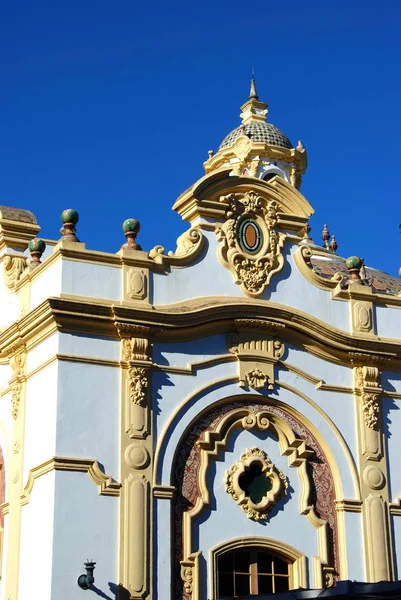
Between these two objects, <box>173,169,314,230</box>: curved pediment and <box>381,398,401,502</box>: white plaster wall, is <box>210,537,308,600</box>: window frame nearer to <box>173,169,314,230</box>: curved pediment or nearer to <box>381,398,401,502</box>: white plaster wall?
<box>381,398,401,502</box>: white plaster wall

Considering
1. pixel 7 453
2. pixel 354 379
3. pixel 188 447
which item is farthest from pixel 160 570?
pixel 354 379

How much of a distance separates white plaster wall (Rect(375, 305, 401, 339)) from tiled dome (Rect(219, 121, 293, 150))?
9653mm

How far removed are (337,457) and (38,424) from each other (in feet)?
20.5

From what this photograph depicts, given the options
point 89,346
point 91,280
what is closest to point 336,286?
point 91,280

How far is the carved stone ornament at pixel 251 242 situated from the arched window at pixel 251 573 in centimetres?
525

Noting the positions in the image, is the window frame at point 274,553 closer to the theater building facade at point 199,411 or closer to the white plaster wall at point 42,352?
the theater building facade at point 199,411

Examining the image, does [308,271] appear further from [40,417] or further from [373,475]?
[40,417]

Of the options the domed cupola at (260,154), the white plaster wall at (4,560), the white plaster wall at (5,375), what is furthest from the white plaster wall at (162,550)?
the domed cupola at (260,154)

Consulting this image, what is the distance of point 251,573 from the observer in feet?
78.1

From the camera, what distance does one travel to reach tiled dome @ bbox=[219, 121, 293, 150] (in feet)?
117

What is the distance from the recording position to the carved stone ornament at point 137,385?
920 inches

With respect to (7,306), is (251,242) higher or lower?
higher

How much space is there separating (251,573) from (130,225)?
7.17m

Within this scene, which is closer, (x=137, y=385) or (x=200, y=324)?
(x=137, y=385)
